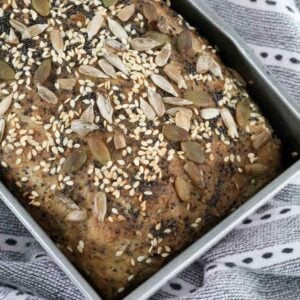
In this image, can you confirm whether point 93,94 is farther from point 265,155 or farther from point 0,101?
A: point 265,155

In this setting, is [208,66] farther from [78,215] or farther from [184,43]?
[78,215]

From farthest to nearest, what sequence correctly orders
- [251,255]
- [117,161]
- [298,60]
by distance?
1. [298,60]
2. [251,255]
3. [117,161]

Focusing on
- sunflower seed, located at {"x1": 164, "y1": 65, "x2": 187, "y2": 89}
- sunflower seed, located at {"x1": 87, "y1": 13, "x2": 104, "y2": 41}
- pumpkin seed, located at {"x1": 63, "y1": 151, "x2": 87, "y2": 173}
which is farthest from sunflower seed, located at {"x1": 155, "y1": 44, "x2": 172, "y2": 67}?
pumpkin seed, located at {"x1": 63, "y1": 151, "x2": 87, "y2": 173}

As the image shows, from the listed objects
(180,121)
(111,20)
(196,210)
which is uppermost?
(111,20)

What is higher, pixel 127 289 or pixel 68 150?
pixel 68 150

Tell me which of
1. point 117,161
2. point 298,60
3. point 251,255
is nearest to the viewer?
point 117,161

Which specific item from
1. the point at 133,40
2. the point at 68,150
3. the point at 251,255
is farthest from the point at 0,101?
the point at 251,255

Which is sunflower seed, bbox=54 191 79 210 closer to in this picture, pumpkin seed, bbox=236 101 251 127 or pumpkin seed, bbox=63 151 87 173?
pumpkin seed, bbox=63 151 87 173

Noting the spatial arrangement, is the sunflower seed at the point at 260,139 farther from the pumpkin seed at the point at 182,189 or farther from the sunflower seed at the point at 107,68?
the sunflower seed at the point at 107,68
